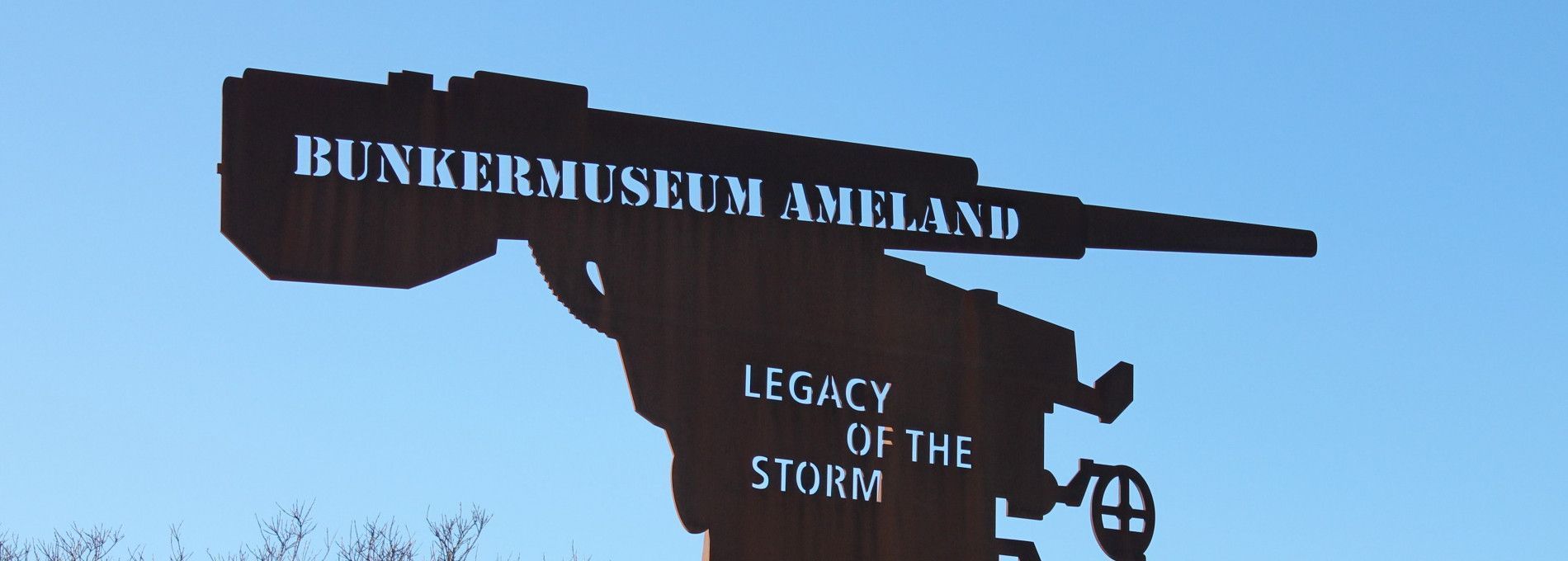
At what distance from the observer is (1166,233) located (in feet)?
26.5

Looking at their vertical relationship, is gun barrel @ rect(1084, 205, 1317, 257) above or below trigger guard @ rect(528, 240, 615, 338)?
above

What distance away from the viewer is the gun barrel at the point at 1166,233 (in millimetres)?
8023

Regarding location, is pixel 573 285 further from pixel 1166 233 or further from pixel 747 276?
pixel 1166 233

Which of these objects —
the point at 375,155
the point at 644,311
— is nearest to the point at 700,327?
the point at 644,311

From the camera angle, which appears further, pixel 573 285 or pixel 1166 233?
pixel 1166 233

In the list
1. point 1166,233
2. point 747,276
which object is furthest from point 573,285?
point 1166,233

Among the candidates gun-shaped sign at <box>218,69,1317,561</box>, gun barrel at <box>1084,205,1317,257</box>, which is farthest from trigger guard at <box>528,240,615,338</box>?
gun barrel at <box>1084,205,1317,257</box>

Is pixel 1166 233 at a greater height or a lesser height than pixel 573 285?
greater

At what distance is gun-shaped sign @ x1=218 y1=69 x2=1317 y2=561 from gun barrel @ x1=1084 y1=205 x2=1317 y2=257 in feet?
0.39

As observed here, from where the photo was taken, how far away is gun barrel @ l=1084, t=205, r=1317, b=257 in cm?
802

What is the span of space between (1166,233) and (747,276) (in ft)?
6.04

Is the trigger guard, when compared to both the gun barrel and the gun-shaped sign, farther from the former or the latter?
the gun barrel

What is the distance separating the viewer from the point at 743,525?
7035 mm

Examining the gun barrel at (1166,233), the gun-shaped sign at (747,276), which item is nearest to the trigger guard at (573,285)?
the gun-shaped sign at (747,276)
